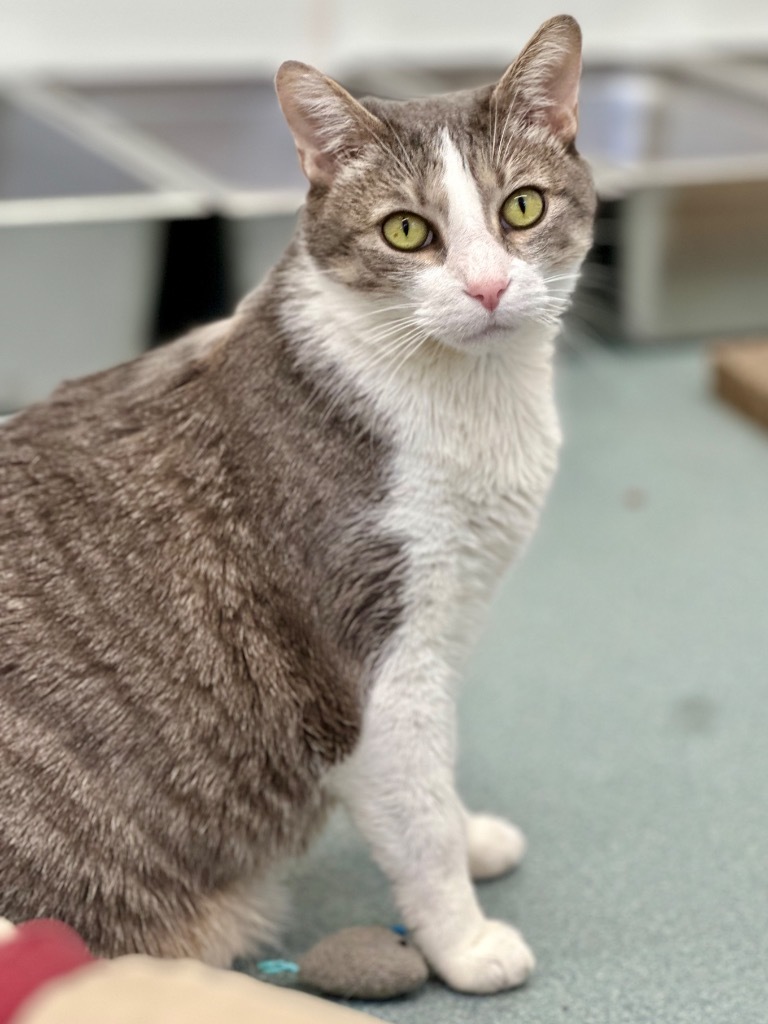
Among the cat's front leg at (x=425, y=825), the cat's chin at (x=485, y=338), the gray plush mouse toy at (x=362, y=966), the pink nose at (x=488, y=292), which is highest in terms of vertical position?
the pink nose at (x=488, y=292)

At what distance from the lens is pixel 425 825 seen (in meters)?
1.19

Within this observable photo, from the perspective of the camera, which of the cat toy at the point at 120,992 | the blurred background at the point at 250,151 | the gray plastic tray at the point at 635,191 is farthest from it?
the gray plastic tray at the point at 635,191

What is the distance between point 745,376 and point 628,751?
1081 millimetres

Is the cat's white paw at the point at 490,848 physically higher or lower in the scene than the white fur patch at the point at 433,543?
lower

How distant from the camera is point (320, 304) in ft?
3.88

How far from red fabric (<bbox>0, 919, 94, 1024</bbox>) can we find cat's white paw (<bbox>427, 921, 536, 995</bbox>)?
0.41 metres

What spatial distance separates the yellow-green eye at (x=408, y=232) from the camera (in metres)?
1.11

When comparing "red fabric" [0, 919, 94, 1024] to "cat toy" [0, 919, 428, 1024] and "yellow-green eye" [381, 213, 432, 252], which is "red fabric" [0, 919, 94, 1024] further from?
"yellow-green eye" [381, 213, 432, 252]

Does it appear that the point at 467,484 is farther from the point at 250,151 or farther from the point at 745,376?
the point at 250,151

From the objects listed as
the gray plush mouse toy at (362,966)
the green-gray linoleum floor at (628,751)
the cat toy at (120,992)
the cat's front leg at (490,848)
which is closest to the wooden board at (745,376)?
the green-gray linoleum floor at (628,751)

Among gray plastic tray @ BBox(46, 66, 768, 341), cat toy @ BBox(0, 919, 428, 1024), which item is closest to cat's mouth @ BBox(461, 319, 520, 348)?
cat toy @ BBox(0, 919, 428, 1024)

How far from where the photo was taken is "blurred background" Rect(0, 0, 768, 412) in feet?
7.78

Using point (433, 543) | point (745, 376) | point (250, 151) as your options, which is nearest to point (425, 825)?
point (433, 543)

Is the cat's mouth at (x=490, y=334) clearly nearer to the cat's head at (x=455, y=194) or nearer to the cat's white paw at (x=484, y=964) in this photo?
Answer: the cat's head at (x=455, y=194)
